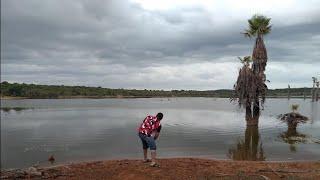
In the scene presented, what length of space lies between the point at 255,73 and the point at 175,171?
75.9 ft

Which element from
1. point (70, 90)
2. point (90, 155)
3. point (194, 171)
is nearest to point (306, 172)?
point (194, 171)

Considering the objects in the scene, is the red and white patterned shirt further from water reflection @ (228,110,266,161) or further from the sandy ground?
water reflection @ (228,110,266,161)

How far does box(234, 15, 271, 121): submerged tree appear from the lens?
34.8 m

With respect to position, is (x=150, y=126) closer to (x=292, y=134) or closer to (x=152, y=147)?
(x=152, y=147)

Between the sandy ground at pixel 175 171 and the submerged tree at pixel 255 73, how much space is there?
64.3ft

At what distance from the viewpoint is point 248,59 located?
114 feet

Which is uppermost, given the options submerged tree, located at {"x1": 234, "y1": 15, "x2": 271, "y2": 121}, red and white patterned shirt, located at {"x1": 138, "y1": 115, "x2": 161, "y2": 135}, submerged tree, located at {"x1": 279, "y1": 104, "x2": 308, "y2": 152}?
submerged tree, located at {"x1": 234, "y1": 15, "x2": 271, "y2": 121}

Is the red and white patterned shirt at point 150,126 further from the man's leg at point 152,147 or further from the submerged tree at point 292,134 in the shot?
the submerged tree at point 292,134

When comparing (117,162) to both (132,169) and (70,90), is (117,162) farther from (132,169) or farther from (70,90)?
(70,90)

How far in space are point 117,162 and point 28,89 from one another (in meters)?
142

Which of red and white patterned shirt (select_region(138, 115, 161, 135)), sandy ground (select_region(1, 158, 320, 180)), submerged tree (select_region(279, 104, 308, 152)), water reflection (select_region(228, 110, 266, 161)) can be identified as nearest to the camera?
sandy ground (select_region(1, 158, 320, 180))

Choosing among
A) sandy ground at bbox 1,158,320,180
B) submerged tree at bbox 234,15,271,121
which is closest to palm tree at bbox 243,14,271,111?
submerged tree at bbox 234,15,271,121

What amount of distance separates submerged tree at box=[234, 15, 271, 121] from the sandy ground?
19.6 meters

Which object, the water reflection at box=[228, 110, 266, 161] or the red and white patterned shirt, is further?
the water reflection at box=[228, 110, 266, 161]
